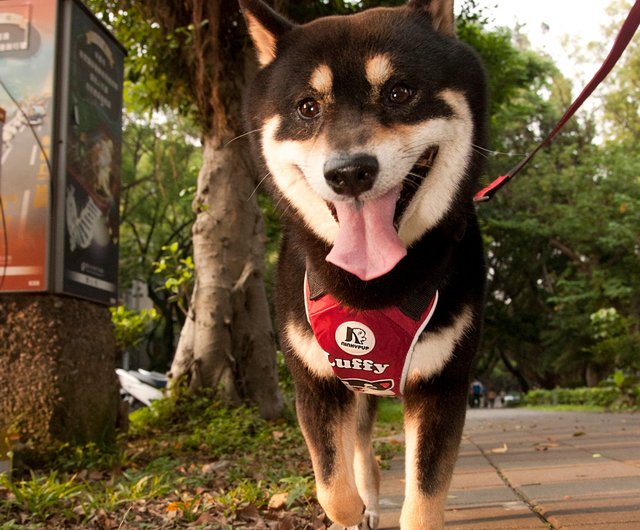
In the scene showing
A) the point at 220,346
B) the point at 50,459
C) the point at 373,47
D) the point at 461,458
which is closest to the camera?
the point at 373,47

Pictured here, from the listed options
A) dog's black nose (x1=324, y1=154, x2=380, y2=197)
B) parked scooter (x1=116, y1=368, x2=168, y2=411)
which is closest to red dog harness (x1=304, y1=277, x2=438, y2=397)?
dog's black nose (x1=324, y1=154, x2=380, y2=197)

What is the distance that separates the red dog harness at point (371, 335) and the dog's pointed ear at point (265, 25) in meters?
1.03

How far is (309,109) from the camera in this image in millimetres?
2523

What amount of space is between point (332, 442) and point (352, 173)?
41.4 inches

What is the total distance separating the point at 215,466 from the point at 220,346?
8.93 ft

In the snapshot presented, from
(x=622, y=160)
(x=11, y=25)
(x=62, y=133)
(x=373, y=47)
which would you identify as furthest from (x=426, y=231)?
(x=622, y=160)

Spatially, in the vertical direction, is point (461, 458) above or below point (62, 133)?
below

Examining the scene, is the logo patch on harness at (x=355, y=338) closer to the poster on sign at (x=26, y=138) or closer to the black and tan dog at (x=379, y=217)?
the black and tan dog at (x=379, y=217)

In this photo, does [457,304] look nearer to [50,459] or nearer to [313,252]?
[313,252]

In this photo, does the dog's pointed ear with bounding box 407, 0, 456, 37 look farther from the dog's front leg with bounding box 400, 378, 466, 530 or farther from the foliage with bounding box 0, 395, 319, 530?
the foliage with bounding box 0, 395, 319, 530

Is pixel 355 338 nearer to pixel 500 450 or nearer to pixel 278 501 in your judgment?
pixel 278 501

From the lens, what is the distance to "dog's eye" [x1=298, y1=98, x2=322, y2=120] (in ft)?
8.21

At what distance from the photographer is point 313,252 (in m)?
2.70

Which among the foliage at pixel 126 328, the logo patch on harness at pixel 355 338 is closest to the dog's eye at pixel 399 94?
the logo patch on harness at pixel 355 338
